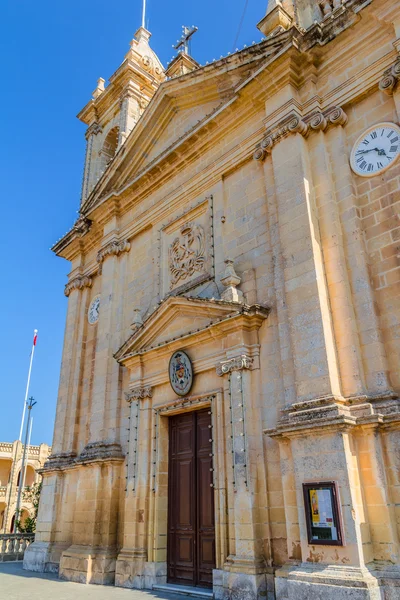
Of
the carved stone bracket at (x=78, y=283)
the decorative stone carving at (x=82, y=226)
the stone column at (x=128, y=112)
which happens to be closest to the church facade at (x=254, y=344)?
the carved stone bracket at (x=78, y=283)

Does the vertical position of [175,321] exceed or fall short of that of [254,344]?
it exceeds it

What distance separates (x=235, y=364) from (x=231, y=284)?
144 centimetres

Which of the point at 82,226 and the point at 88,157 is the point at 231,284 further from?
the point at 88,157

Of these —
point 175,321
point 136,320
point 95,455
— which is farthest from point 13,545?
point 175,321

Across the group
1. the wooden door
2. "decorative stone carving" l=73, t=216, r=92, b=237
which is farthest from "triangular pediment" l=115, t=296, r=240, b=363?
"decorative stone carving" l=73, t=216, r=92, b=237

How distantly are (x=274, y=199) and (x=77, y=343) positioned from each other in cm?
723

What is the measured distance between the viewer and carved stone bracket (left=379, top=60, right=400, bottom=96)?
7.48 meters

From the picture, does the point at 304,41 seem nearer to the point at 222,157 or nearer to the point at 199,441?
the point at 222,157

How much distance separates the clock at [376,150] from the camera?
7.43 meters

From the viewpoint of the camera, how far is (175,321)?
9875mm

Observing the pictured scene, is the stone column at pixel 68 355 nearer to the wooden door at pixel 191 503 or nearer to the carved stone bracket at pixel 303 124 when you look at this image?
the wooden door at pixel 191 503

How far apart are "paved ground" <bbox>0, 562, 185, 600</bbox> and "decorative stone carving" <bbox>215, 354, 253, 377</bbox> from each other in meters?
3.47

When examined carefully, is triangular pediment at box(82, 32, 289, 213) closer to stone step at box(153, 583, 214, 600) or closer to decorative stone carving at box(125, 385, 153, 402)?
decorative stone carving at box(125, 385, 153, 402)

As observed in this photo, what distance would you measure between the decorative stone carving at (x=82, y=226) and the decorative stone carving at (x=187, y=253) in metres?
4.19
